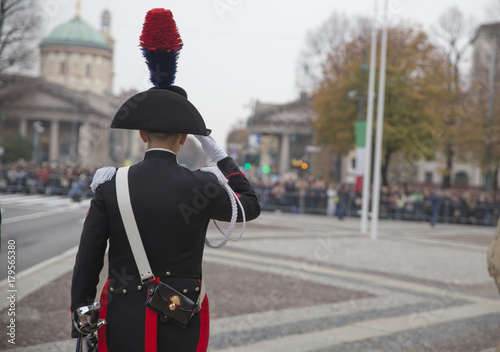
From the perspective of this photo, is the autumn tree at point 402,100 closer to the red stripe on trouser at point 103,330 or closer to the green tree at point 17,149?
the green tree at point 17,149

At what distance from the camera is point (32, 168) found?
33.5 meters

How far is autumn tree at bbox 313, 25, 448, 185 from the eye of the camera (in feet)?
113

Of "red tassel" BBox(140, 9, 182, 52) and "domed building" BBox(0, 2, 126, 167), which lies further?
"domed building" BBox(0, 2, 126, 167)

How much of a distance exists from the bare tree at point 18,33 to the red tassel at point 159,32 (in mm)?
8965

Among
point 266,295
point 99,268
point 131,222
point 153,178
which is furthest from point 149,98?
point 266,295

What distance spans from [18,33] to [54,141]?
70.9m

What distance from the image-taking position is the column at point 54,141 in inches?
3301

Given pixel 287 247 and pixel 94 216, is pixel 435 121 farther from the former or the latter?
pixel 94 216

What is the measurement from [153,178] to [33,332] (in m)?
3.86

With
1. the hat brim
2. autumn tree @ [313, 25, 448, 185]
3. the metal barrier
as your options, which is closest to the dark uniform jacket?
the hat brim

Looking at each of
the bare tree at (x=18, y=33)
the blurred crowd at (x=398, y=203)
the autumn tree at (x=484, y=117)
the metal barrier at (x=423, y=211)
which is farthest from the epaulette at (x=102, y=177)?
the autumn tree at (x=484, y=117)

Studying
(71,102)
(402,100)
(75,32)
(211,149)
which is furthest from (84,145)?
(75,32)

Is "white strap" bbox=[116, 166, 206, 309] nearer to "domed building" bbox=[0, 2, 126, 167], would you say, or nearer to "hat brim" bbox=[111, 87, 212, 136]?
"hat brim" bbox=[111, 87, 212, 136]

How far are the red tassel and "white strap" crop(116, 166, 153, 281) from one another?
67 cm
